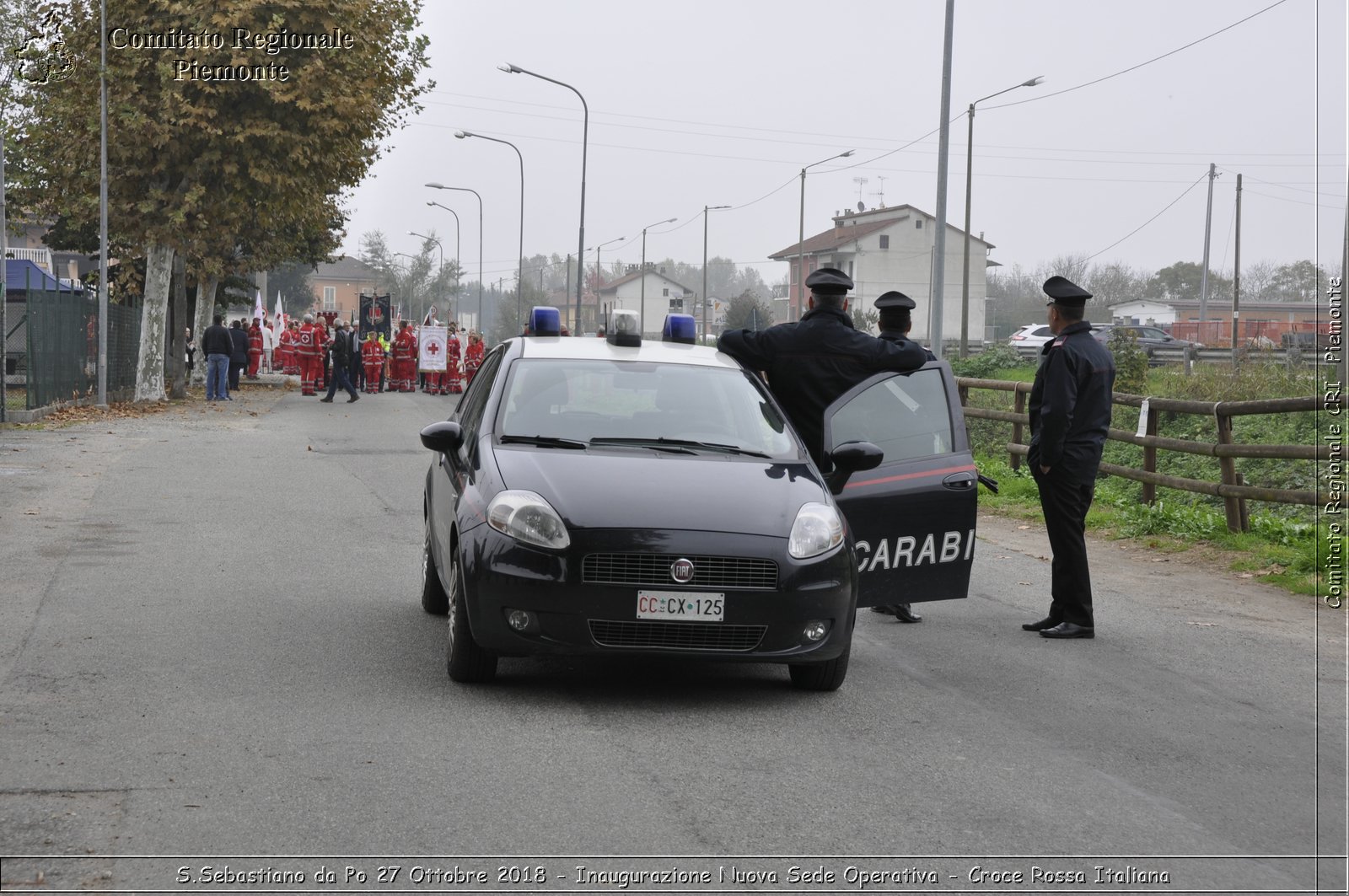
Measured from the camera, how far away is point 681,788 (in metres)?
5.04

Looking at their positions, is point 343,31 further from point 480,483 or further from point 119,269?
point 480,483

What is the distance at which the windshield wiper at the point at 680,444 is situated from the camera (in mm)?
6910

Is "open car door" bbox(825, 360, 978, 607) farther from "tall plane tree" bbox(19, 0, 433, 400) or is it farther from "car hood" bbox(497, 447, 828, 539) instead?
"tall plane tree" bbox(19, 0, 433, 400)

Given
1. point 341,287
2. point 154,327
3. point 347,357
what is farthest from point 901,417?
point 341,287

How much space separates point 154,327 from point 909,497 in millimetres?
26451

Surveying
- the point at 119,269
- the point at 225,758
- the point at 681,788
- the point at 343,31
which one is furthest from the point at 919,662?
the point at 119,269

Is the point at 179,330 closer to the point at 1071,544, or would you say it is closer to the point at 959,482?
the point at 1071,544

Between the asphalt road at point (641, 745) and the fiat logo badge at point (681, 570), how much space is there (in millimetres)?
563

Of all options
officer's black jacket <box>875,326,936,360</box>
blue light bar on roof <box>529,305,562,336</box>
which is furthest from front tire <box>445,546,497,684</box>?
officer's black jacket <box>875,326,936,360</box>

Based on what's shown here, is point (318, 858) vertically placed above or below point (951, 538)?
below

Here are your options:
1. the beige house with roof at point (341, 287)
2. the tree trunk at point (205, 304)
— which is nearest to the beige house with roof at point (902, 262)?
the tree trunk at point (205, 304)

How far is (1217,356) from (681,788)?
39.0 m

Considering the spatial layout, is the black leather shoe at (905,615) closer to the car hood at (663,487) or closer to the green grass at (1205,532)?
the car hood at (663,487)

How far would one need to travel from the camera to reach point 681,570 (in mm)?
6027
